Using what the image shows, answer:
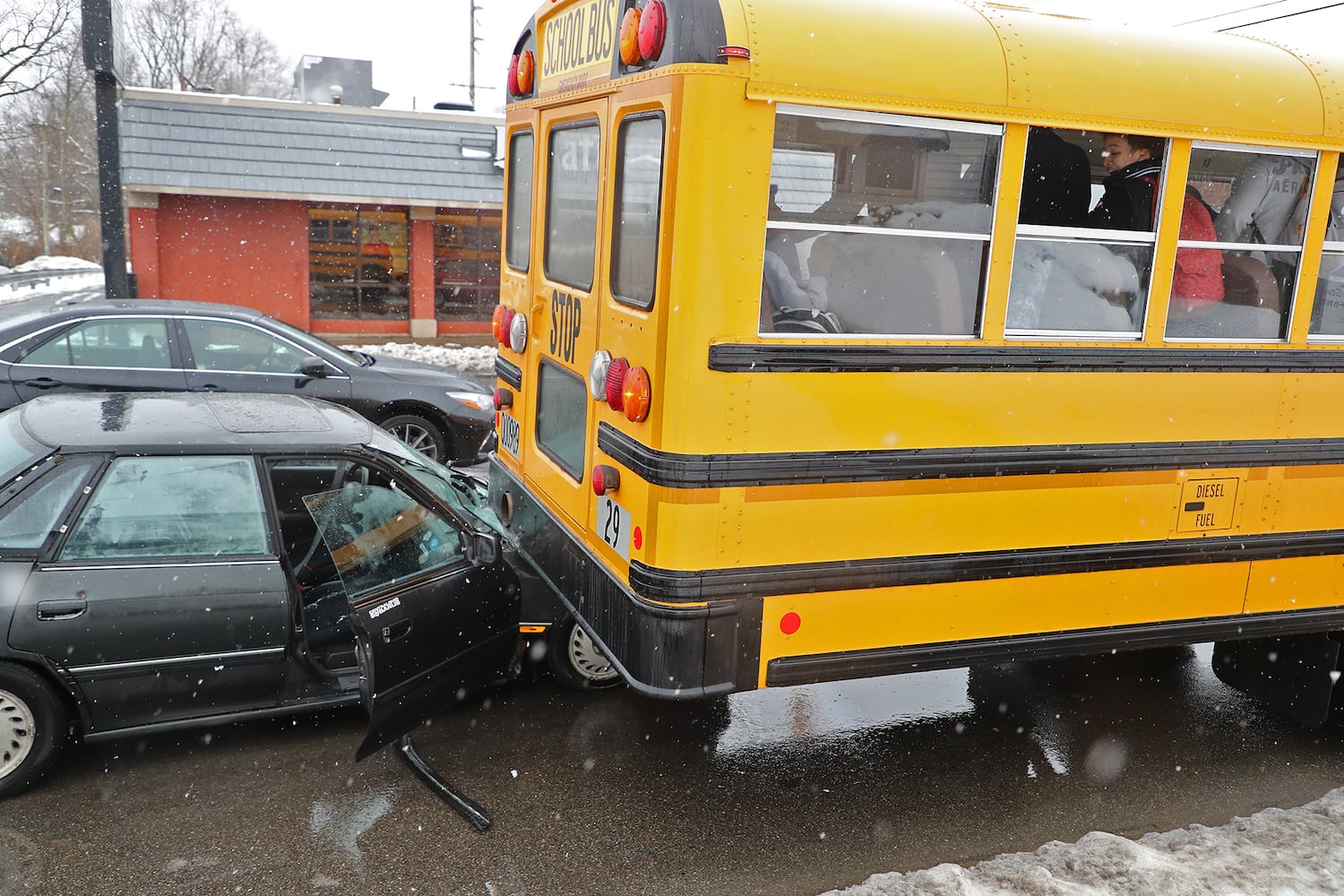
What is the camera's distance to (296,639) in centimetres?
427

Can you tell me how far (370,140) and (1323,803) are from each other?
1716 cm

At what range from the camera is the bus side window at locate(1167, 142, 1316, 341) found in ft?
13.1

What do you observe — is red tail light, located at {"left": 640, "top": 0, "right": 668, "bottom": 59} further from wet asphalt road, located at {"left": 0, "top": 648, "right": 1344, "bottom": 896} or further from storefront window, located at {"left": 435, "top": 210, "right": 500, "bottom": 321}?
storefront window, located at {"left": 435, "top": 210, "right": 500, "bottom": 321}

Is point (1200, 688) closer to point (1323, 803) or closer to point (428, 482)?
point (1323, 803)

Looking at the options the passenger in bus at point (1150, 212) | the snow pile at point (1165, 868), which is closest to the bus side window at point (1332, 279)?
the passenger in bus at point (1150, 212)

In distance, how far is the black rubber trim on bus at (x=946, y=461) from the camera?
3512 millimetres

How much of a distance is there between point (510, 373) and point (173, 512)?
1.78 m

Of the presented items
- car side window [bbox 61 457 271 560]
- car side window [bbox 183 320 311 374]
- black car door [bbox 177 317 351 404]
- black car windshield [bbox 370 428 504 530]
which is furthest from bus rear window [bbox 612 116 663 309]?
car side window [bbox 183 320 311 374]

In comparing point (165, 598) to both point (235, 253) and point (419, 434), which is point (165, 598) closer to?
point (419, 434)

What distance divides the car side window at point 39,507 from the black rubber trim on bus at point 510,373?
6.41ft

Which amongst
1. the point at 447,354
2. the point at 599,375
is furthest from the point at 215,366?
the point at 447,354

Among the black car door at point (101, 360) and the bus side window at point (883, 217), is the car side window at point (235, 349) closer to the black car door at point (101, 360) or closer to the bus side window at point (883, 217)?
the black car door at point (101, 360)

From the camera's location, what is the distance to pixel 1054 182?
12.3 feet

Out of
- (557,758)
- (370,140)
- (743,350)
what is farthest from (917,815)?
(370,140)
